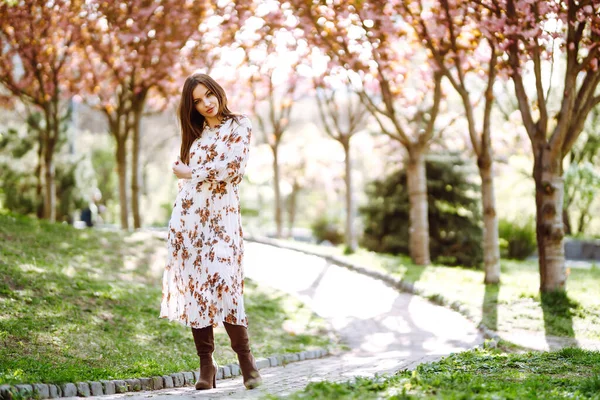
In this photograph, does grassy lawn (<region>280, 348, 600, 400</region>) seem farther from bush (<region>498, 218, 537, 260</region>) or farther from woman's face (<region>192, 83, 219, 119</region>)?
bush (<region>498, 218, 537, 260</region>)

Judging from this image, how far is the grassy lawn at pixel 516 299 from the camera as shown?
9406mm

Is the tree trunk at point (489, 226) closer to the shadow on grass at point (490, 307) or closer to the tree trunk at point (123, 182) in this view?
the shadow on grass at point (490, 307)

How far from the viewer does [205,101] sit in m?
5.50

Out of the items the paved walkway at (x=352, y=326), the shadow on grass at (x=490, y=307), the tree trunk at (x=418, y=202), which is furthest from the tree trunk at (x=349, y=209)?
the shadow on grass at (x=490, y=307)

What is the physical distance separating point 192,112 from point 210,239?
1.00m

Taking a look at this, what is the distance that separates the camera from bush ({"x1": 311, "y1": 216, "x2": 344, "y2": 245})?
30.3 meters

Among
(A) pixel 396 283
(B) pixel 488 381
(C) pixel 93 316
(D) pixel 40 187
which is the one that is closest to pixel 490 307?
(A) pixel 396 283

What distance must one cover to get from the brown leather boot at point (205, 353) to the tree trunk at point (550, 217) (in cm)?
638

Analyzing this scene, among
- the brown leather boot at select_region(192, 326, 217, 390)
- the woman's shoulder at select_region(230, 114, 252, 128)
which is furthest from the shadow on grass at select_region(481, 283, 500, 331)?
the woman's shoulder at select_region(230, 114, 252, 128)

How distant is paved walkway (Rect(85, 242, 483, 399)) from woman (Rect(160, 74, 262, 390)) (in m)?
0.46

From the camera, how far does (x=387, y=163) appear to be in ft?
65.2

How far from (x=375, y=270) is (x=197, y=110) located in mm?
9248

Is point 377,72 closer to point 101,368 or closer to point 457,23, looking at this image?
point 457,23

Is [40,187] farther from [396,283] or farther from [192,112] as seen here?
[192,112]
